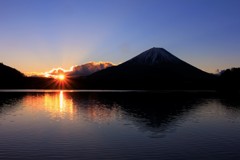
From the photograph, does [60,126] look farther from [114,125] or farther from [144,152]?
[144,152]

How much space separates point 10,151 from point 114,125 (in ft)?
78.4

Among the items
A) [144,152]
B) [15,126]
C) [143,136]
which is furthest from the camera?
[15,126]

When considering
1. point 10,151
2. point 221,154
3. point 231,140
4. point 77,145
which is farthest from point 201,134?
point 10,151

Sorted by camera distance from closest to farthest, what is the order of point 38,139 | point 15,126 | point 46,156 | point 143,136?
point 46,156 → point 38,139 → point 143,136 → point 15,126

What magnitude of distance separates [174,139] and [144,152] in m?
9.11

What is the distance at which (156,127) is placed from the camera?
167 feet

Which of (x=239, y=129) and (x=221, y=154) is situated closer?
(x=221, y=154)

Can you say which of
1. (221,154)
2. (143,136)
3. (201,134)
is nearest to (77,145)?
(143,136)

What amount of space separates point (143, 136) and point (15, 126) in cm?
2117

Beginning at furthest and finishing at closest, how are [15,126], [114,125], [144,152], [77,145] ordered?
[114,125] < [15,126] < [77,145] < [144,152]

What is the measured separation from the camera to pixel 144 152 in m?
31.6

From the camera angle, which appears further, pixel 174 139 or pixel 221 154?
pixel 174 139

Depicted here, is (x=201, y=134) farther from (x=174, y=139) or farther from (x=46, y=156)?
(x=46, y=156)

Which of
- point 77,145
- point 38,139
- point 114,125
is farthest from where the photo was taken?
point 114,125
